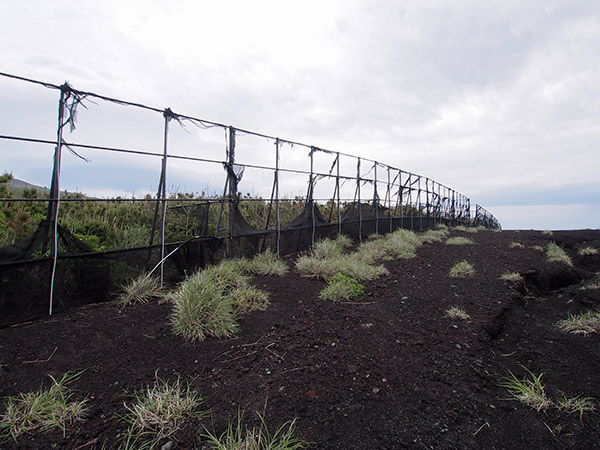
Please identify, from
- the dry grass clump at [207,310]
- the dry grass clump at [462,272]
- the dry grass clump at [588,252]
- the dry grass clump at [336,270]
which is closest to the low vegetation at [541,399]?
the dry grass clump at [207,310]

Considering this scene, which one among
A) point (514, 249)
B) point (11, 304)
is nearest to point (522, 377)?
point (11, 304)

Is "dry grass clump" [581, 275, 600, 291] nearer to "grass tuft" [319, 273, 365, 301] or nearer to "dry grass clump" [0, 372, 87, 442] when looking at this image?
"grass tuft" [319, 273, 365, 301]

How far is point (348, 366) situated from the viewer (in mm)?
2760

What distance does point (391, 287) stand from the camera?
5.15 metres

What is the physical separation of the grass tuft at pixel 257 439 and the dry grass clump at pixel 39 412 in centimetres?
91

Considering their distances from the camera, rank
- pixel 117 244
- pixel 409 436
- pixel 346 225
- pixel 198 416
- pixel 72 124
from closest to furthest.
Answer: pixel 409 436, pixel 198 416, pixel 72 124, pixel 117 244, pixel 346 225

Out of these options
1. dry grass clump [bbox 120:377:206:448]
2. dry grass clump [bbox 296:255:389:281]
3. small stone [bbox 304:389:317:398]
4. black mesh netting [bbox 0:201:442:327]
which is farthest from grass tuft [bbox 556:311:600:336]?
black mesh netting [bbox 0:201:442:327]

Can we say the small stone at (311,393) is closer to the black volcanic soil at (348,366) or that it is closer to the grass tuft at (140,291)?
the black volcanic soil at (348,366)

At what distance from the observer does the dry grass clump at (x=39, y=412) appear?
2135mm

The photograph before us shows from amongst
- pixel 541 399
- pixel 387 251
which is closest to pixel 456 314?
pixel 541 399

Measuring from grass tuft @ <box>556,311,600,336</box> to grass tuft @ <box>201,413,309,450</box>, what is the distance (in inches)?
124

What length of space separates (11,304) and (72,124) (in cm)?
204

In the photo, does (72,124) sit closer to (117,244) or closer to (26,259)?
(26,259)

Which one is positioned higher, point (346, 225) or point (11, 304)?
point (346, 225)
